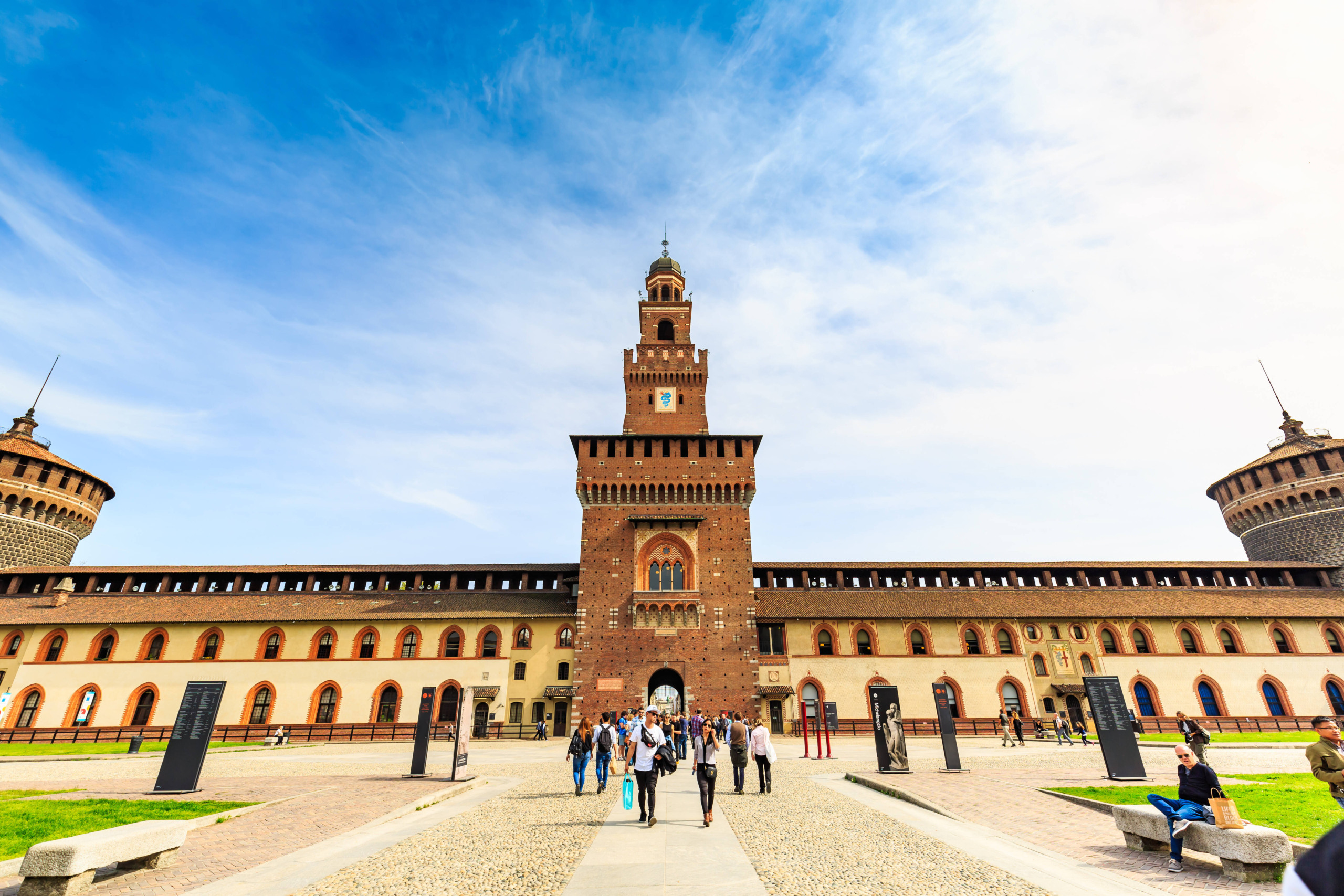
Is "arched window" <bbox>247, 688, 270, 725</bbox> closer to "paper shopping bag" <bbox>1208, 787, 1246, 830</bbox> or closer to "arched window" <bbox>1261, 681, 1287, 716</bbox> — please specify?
"paper shopping bag" <bbox>1208, 787, 1246, 830</bbox>

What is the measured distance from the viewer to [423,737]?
18.4 metres

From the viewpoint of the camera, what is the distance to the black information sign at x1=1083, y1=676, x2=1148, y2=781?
1573 cm

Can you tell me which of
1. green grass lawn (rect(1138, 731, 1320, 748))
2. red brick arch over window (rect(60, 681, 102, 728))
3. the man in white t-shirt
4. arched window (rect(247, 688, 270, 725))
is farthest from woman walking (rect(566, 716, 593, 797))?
red brick arch over window (rect(60, 681, 102, 728))

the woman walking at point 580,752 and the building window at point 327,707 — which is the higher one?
the building window at point 327,707

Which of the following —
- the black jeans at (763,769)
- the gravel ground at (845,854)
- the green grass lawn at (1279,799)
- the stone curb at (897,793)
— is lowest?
the gravel ground at (845,854)

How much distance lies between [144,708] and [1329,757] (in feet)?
166

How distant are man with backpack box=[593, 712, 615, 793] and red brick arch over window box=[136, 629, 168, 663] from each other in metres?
36.9

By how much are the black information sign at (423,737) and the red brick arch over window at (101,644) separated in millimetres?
32475

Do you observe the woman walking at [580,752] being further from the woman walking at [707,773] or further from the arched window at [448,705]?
the arched window at [448,705]

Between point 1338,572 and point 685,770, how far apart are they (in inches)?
2113

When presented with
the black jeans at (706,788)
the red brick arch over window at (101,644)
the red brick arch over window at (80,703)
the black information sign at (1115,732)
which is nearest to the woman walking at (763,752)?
the black jeans at (706,788)

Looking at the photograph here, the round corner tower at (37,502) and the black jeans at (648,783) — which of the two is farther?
the round corner tower at (37,502)

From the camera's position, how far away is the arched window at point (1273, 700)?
37.3 m

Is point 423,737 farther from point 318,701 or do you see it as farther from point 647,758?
point 318,701
